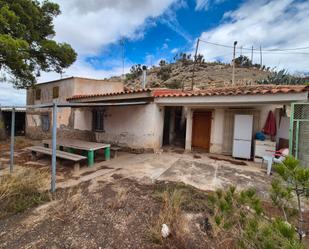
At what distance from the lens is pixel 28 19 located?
817 centimetres

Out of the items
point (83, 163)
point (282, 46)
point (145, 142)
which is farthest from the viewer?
point (282, 46)

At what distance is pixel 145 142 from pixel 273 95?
5.48 m

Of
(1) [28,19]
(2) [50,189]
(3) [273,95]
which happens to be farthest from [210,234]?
(1) [28,19]

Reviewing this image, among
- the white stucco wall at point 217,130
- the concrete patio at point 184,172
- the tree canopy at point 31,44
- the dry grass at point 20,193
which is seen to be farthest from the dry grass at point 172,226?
the tree canopy at point 31,44

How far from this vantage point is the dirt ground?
2.58 meters

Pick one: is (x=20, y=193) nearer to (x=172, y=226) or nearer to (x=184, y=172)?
(x=172, y=226)

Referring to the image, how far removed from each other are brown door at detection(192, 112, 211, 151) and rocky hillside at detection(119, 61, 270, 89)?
13609 mm

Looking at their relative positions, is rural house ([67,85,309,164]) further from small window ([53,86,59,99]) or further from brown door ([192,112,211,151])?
small window ([53,86,59,99])

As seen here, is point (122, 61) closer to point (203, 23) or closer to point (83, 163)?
point (203, 23)

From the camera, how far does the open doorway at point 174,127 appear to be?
423 inches

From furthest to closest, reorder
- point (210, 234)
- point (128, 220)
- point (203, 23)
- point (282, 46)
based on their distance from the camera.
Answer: point (282, 46)
point (203, 23)
point (128, 220)
point (210, 234)

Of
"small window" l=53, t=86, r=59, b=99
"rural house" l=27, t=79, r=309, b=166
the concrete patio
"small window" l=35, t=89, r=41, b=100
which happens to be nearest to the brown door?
"rural house" l=27, t=79, r=309, b=166

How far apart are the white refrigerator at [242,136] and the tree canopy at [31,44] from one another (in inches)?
385

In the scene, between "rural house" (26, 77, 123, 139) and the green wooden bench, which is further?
"rural house" (26, 77, 123, 139)
